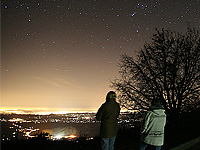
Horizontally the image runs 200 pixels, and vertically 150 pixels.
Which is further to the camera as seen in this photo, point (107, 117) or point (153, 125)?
point (107, 117)

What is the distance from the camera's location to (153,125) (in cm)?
456

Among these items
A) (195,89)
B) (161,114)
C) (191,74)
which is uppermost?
(191,74)

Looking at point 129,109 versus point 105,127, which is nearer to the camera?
point 105,127

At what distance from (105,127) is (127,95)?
8684 mm

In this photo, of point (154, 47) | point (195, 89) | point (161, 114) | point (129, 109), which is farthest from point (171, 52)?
point (161, 114)

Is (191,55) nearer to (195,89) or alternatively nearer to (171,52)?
(171,52)

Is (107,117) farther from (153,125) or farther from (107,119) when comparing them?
(153,125)

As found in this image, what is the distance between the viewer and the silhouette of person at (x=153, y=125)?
456cm

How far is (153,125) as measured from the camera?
4562mm

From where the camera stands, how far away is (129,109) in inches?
528

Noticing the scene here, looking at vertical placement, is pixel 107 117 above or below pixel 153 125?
above

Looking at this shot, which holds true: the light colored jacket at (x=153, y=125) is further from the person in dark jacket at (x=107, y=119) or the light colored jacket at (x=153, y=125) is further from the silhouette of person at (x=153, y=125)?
the person in dark jacket at (x=107, y=119)

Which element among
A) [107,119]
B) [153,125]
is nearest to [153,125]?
[153,125]

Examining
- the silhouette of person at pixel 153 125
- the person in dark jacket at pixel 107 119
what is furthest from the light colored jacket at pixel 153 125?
the person in dark jacket at pixel 107 119
